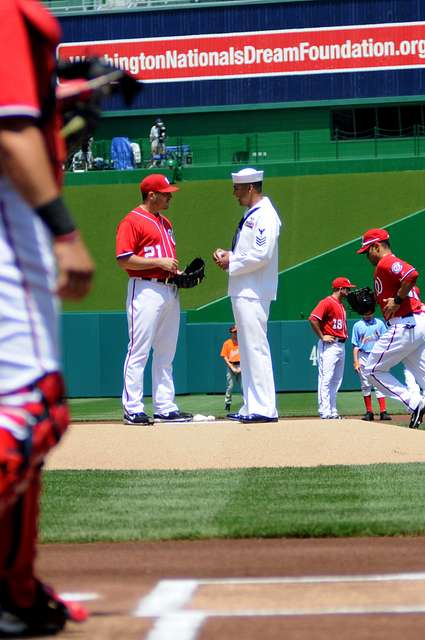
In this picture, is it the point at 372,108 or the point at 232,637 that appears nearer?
the point at 232,637

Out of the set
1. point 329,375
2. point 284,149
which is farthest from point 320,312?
point 284,149

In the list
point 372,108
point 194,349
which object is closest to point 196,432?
point 194,349

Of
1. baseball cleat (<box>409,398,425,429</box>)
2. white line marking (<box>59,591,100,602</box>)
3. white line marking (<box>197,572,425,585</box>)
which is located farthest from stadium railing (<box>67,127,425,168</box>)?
white line marking (<box>59,591,100,602</box>)

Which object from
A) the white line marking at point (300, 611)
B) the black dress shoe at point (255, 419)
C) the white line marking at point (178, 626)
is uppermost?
the white line marking at point (178, 626)

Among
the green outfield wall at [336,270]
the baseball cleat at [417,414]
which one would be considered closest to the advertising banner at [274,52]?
the green outfield wall at [336,270]

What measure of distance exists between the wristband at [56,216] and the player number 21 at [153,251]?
6631 millimetres

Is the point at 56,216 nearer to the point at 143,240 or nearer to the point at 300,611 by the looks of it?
the point at 300,611

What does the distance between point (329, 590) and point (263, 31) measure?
114ft

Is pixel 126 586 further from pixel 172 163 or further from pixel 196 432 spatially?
pixel 172 163

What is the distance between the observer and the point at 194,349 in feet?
80.6

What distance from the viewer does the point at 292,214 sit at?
104 ft

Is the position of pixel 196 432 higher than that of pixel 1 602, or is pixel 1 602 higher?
pixel 1 602

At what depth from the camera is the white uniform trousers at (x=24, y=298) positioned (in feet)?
10.2

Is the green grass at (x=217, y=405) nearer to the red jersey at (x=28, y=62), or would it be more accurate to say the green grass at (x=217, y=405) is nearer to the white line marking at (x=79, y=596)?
the white line marking at (x=79, y=596)
